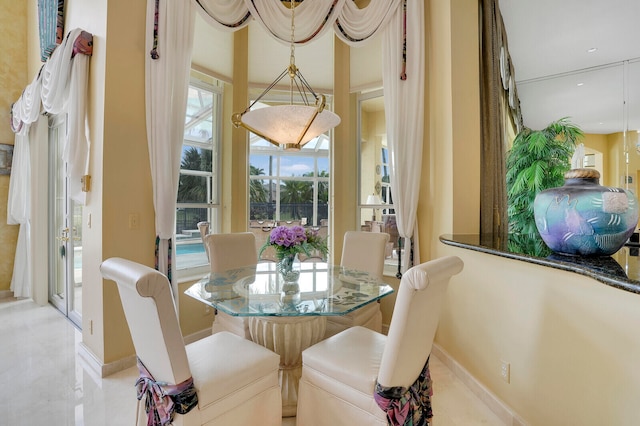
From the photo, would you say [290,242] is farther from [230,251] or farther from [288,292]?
[230,251]

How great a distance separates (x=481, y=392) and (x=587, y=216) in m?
1.32

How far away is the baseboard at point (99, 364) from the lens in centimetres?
229

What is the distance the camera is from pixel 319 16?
9.09 ft

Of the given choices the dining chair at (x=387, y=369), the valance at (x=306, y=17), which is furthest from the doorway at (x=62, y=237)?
the dining chair at (x=387, y=369)

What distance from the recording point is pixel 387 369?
1357 millimetres

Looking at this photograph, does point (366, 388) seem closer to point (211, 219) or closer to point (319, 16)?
point (211, 219)

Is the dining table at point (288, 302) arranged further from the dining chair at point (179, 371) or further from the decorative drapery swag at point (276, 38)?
the decorative drapery swag at point (276, 38)

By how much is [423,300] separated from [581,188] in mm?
919

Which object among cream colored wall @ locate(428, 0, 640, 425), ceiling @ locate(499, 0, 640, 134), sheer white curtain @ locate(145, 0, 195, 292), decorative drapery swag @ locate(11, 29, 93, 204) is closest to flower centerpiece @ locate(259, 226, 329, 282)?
sheer white curtain @ locate(145, 0, 195, 292)

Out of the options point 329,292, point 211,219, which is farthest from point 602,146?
point 211,219

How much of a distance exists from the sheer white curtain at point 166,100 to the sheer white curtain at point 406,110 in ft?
5.97

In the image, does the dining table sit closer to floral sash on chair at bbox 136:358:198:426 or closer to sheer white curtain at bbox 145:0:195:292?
floral sash on chair at bbox 136:358:198:426

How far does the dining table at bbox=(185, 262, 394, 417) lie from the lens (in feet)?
5.49

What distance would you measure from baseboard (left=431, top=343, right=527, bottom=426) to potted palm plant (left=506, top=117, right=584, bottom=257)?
146 centimetres
